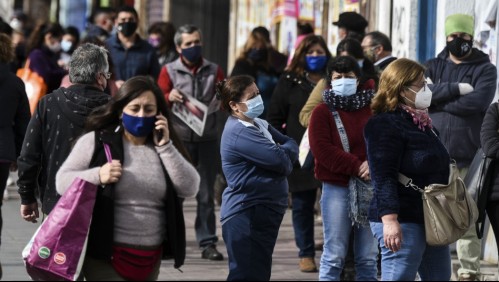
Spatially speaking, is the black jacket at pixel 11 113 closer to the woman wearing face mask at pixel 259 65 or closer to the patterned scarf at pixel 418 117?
the patterned scarf at pixel 418 117

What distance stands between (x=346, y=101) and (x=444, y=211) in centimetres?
190

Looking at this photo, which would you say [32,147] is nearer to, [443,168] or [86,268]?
[86,268]

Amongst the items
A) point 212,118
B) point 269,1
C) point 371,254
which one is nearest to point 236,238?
point 371,254

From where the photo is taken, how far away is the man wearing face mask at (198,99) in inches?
476

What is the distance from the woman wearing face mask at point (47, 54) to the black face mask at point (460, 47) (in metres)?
6.04

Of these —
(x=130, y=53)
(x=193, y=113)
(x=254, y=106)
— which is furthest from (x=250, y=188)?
(x=130, y=53)

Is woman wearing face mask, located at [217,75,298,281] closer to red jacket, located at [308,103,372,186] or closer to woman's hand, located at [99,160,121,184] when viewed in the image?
red jacket, located at [308,103,372,186]

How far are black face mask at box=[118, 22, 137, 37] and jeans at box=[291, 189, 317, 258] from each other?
3.08 metres

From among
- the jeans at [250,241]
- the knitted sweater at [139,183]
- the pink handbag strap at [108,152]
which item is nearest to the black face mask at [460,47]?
the jeans at [250,241]

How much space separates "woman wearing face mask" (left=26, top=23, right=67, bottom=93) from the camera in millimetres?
15734

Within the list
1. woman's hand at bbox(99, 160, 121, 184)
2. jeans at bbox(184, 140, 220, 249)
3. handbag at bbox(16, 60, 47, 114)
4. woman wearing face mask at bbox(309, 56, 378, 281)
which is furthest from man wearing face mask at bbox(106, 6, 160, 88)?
woman's hand at bbox(99, 160, 121, 184)

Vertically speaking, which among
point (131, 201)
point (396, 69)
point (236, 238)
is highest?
point (396, 69)

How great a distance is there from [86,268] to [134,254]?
255 mm

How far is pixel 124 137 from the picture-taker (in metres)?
6.86
